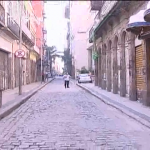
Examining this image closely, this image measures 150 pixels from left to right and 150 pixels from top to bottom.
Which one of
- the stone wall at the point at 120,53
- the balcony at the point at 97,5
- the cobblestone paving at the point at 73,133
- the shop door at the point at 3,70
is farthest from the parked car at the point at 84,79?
the cobblestone paving at the point at 73,133

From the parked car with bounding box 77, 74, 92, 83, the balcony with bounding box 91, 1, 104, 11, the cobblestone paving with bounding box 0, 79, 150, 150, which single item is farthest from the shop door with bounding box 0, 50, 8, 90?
the parked car with bounding box 77, 74, 92, 83

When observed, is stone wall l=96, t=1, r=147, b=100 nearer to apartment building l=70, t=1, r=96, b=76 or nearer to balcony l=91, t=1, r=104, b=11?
balcony l=91, t=1, r=104, b=11

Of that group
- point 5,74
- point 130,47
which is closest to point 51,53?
point 5,74

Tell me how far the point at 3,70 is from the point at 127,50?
1198 cm

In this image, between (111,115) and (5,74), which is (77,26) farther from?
(111,115)

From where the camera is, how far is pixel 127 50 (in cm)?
2009

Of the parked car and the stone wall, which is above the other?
the stone wall

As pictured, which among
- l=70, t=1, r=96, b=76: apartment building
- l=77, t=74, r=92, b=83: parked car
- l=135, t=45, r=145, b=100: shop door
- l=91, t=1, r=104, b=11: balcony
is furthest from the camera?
l=70, t=1, r=96, b=76: apartment building

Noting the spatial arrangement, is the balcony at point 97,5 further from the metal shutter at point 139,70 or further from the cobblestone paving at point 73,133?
the cobblestone paving at point 73,133

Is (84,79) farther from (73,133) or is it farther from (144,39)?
(73,133)

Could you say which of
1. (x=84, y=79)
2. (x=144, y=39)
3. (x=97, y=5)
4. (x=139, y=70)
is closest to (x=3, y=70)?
(x=97, y=5)

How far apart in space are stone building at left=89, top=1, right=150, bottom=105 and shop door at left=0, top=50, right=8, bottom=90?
25.9 feet

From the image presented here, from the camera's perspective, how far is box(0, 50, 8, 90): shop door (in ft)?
90.4

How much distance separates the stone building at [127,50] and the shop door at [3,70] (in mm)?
7887
